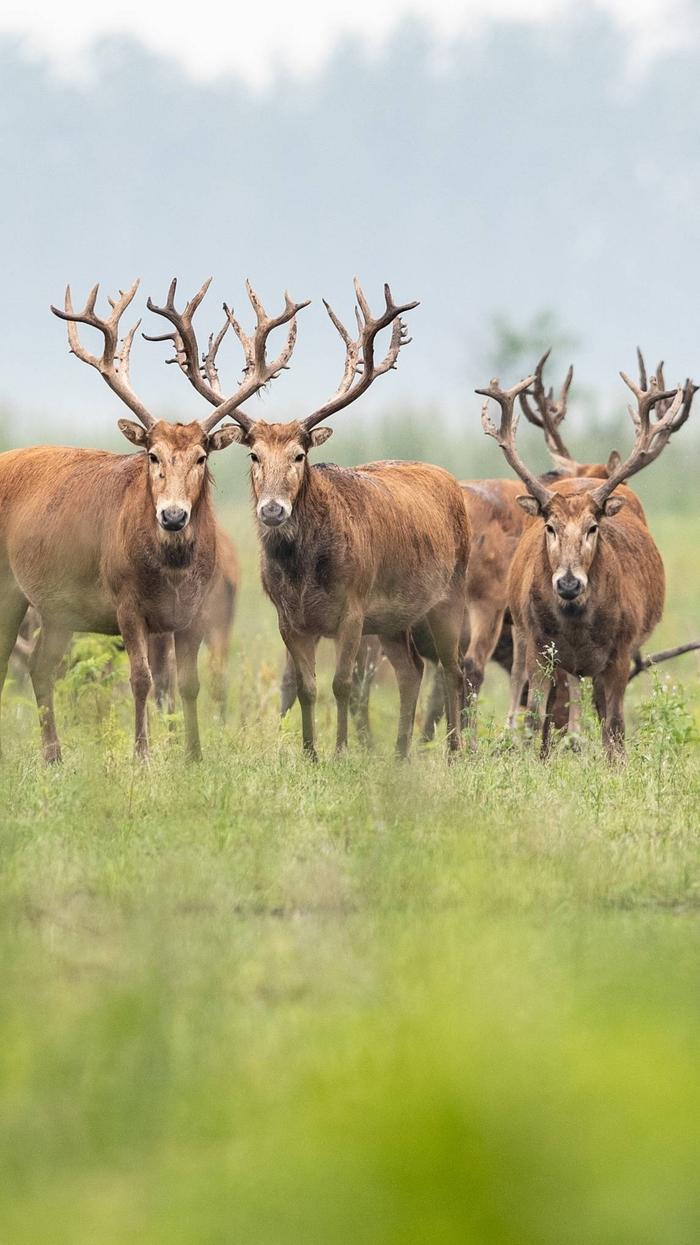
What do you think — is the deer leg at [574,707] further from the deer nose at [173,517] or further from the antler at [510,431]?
the deer nose at [173,517]

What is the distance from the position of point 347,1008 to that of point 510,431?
8434mm

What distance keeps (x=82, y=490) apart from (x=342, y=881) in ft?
18.7

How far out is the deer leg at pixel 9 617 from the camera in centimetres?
1179

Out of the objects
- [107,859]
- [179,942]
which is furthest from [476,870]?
[179,942]

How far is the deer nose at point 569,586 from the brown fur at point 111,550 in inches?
89.2

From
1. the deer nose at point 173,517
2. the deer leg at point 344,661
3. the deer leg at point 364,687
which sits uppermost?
the deer nose at point 173,517

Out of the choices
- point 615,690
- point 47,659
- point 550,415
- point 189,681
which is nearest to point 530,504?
point 615,690

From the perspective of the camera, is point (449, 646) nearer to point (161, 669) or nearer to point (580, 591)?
point (580, 591)

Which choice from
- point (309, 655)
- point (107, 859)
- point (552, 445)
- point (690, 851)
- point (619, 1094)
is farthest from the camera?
point (552, 445)

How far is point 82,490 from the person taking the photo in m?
11.3

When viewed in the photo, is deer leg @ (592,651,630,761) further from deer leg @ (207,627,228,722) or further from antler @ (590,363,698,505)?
deer leg @ (207,627,228,722)

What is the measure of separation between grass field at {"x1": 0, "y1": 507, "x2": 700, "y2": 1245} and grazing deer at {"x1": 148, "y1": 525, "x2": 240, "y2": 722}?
11.0 feet

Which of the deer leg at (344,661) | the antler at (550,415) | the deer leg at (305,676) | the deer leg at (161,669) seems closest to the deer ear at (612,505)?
the deer leg at (344,661)

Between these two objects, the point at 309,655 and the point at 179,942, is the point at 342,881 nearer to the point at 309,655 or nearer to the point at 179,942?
the point at 179,942
